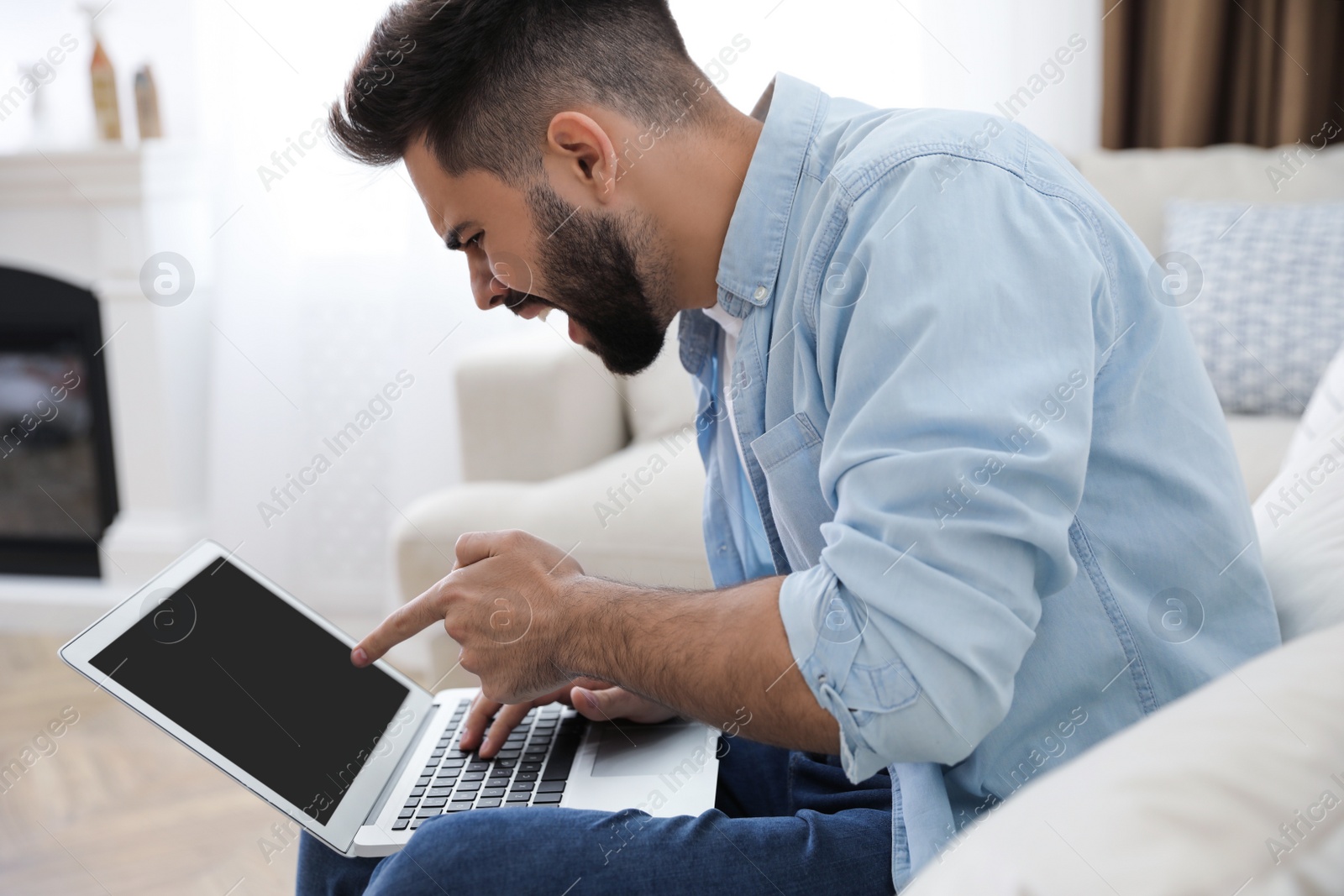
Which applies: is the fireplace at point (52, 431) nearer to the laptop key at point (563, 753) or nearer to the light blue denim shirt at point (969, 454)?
the laptop key at point (563, 753)

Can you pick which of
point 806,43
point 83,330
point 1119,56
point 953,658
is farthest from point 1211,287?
point 83,330

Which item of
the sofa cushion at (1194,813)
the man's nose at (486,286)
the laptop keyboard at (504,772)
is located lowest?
the laptop keyboard at (504,772)

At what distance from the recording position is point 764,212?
78 cm

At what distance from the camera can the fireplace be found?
8.18 ft

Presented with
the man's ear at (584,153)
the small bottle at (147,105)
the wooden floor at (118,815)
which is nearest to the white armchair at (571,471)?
the wooden floor at (118,815)

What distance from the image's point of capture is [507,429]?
5.64 feet

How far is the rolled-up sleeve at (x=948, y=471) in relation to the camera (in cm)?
56

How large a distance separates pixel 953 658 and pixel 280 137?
2.03m

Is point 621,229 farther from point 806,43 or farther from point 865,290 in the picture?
point 806,43

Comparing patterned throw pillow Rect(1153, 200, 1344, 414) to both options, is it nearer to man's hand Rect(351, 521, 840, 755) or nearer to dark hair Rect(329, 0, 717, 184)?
dark hair Rect(329, 0, 717, 184)

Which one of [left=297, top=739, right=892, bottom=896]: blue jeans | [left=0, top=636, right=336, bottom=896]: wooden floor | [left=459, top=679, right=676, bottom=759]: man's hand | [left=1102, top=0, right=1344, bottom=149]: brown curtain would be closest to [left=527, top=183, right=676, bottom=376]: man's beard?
[left=459, top=679, right=676, bottom=759]: man's hand

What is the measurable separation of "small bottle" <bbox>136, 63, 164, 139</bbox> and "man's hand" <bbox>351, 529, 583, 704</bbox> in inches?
75.4

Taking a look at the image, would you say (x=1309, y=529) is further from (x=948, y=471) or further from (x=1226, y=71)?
Result: (x=1226, y=71)

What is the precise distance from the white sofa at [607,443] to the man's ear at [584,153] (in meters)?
0.73
